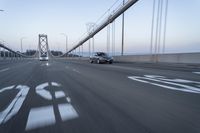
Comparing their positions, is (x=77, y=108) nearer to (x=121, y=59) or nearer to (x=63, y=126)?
(x=63, y=126)

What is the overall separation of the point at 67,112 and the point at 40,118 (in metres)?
0.62

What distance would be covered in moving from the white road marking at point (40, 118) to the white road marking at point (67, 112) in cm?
20

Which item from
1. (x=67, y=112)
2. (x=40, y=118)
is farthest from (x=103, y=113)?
(x=40, y=118)

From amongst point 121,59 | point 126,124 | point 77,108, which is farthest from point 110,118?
point 121,59

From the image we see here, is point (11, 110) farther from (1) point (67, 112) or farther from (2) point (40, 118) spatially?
(1) point (67, 112)

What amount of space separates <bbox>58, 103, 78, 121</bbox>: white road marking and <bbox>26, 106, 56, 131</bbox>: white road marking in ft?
0.64

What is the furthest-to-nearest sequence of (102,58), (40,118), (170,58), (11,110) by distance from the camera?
(102,58) → (170,58) → (11,110) → (40,118)

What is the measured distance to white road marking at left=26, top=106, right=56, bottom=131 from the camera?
3.88 meters

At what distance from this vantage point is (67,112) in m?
4.69

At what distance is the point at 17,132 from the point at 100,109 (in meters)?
1.90

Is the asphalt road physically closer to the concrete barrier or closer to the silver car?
the concrete barrier

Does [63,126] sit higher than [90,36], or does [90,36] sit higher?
[90,36]

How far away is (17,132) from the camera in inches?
140

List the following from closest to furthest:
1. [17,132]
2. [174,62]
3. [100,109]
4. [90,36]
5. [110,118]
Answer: [17,132] < [110,118] < [100,109] < [174,62] < [90,36]
